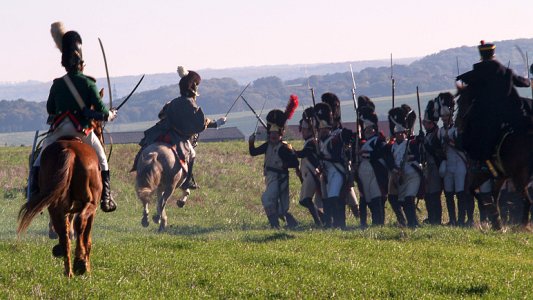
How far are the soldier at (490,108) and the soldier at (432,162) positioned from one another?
4253 millimetres

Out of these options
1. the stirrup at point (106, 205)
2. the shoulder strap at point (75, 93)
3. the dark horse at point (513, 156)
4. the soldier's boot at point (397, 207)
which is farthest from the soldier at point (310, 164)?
the shoulder strap at point (75, 93)

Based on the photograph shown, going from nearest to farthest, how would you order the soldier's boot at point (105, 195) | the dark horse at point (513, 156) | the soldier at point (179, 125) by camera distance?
the soldier's boot at point (105, 195) < the dark horse at point (513, 156) < the soldier at point (179, 125)

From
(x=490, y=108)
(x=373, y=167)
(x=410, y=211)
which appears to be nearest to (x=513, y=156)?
(x=490, y=108)

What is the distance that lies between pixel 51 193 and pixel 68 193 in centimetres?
46

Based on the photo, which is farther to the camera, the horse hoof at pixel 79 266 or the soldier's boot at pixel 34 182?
the soldier's boot at pixel 34 182

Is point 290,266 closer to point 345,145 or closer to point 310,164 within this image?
point 345,145

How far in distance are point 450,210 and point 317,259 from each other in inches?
323

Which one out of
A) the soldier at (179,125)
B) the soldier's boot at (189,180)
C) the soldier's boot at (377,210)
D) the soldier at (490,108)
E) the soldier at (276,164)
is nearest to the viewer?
the soldier at (490,108)

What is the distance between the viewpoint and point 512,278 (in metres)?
12.7

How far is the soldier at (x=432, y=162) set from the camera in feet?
70.4

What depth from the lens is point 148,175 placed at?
2208cm

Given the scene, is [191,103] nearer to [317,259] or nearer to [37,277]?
[317,259]

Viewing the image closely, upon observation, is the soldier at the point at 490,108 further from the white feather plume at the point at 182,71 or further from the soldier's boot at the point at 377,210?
the white feather plume at the point at 182,71

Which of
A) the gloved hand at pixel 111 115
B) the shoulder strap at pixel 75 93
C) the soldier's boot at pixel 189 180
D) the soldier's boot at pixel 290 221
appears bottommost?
the soldier's boot at pixel 290 221
